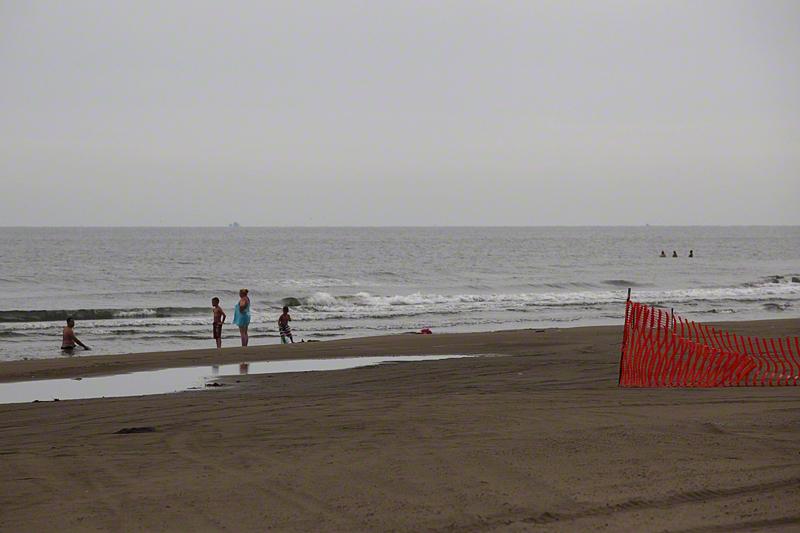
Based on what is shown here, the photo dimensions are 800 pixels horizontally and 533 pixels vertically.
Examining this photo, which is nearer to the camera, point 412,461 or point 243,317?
point 412,461

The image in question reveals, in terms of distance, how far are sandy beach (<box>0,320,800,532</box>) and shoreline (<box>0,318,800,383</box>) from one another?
18.7 ft

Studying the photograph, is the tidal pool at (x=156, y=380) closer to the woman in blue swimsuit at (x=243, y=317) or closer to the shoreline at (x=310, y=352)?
the shoreline at (x=310, y=352)

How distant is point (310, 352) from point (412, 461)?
12573 millimetres

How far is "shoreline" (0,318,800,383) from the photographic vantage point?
1736cm

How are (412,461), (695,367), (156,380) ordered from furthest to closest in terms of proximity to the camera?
(156,380) < (695,367) < (412,461)

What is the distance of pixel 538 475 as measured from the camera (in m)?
6.54

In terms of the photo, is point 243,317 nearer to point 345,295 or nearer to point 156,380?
point 156,380

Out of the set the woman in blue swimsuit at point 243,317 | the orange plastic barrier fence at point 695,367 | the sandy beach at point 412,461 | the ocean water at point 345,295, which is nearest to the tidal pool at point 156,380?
the sandy beach at point 412,461

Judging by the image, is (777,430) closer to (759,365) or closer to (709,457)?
(709,457)

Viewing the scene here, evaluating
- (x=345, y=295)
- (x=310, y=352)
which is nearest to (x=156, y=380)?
(x=310, y=352)

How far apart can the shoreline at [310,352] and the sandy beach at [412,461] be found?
5.70 metres

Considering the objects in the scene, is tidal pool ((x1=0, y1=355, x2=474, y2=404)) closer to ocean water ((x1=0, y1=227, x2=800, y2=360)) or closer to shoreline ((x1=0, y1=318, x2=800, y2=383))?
shoreline ((x1=0, y1=318, x2=800, y2=383))

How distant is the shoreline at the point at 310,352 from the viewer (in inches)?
683

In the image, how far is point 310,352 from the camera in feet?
64.0
